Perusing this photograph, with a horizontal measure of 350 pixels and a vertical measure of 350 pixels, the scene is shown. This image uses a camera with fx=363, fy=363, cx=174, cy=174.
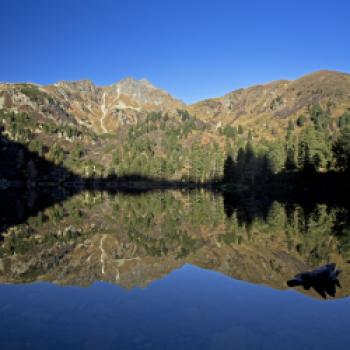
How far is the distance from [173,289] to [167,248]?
48.6 feet

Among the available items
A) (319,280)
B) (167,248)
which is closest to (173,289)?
(319,280)

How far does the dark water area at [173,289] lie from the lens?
16.2 metres

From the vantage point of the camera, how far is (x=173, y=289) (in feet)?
82.1

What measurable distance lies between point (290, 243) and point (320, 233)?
6.20 metres

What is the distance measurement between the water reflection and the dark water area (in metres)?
0.12

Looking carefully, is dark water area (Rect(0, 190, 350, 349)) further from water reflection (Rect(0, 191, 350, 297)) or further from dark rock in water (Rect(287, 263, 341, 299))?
dark rock in water (Rect(287, 263, 341, 299))

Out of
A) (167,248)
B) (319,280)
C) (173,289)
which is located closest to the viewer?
(319,280)

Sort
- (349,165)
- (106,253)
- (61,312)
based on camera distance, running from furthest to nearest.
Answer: (349,165)
(106,253)
(61,312)

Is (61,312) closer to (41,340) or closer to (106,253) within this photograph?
(41,340)

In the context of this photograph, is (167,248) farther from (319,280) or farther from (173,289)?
(319,280)

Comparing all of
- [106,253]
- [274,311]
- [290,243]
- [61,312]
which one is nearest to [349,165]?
[290,243]

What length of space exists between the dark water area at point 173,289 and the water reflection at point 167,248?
12cm

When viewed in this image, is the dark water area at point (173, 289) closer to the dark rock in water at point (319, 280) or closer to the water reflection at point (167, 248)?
the water reflection at point (167, 248)

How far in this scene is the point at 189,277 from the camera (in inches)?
1129
